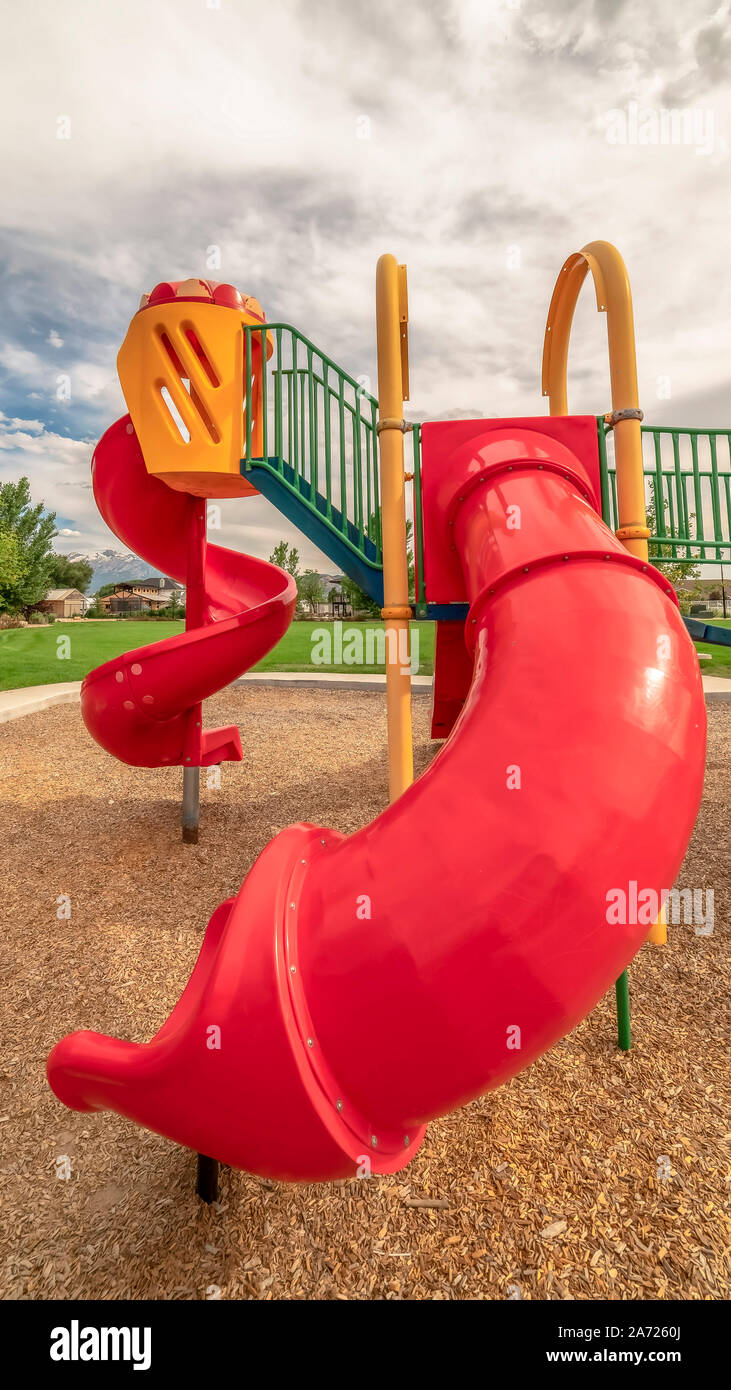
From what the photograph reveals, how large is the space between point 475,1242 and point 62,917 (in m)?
3.30

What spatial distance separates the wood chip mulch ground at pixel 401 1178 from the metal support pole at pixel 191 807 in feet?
3.48

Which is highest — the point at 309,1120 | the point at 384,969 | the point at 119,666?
the point at 119,666

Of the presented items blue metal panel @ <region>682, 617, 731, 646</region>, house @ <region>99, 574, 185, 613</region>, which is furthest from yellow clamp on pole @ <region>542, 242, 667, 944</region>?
house @ <region>99, 574, 185, 613</region>

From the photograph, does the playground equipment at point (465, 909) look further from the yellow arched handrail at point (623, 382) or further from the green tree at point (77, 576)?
the green tree at point (77, 576)

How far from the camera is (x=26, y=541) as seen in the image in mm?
44938

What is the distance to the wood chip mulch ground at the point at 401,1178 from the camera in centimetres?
190

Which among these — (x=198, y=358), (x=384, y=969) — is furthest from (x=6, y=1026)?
(x=198, y=358)

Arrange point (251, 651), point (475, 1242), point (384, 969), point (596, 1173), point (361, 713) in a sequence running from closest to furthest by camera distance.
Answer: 1. point (384, 969)
2. point (475, 1242)
3. point (596, 1173)
4. point (251, 651)
5. point (361, 713)

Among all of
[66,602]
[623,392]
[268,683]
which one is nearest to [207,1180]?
[623,392]

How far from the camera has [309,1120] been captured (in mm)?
1101

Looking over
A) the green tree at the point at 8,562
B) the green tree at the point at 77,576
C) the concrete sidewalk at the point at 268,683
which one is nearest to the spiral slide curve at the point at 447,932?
the concrete sidewalk at the point at 268,683

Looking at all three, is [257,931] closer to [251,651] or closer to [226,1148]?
[226,1148]

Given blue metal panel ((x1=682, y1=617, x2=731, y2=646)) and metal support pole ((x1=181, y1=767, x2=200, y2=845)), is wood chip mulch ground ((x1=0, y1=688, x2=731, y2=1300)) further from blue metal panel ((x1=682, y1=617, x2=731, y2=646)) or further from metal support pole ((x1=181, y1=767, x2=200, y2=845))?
blue metal panel ((x1=682, y1=617, x2=731, y2=646))

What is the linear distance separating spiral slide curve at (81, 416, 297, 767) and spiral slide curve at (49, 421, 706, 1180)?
10.6ft
